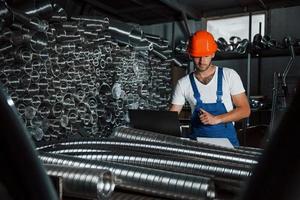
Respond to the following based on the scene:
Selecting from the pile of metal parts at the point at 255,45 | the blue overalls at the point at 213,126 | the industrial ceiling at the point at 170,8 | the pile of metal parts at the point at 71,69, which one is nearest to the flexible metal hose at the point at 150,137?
the blue overalls at the point at 213,126

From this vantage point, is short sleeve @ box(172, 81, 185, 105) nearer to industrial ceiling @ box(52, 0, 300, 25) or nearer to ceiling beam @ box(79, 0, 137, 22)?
industrial ceiling @ box(52, 0, 300, 25)

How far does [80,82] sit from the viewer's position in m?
3.38

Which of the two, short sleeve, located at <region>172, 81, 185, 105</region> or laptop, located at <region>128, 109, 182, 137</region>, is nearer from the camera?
laptop, located at <region>128, 109, 182, 137</region>

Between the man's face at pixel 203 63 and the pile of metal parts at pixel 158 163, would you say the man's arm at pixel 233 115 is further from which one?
the pile of metal parts at pixel 158 163

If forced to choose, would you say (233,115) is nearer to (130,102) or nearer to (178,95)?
(178,95)

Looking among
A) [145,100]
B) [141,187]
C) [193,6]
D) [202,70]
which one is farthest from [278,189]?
[193,6]

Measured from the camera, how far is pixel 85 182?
1.79 feet

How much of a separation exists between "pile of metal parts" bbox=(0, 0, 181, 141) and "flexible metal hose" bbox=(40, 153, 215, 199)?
7.02 ft

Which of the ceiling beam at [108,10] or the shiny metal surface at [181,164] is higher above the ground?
the ceiling beam at [108,10]

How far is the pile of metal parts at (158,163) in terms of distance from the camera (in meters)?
0.59

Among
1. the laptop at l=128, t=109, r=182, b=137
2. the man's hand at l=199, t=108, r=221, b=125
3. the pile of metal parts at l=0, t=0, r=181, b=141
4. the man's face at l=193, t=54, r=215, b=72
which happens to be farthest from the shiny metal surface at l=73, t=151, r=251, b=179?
the pile of metal parts at l=0, t=0, r=181, b=141

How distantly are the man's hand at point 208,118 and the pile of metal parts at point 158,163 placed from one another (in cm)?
101

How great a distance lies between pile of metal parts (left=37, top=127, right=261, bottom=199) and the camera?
59 centimetres

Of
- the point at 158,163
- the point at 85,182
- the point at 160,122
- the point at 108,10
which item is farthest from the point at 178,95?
the point at 108,10
